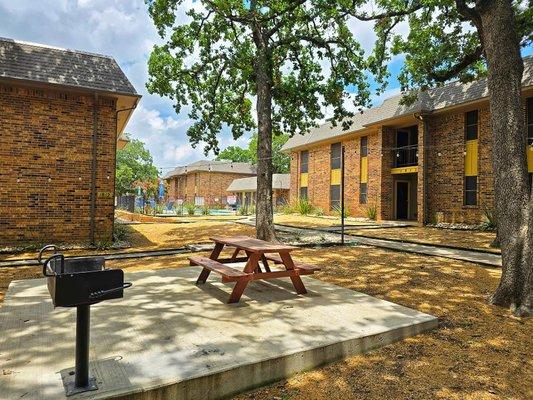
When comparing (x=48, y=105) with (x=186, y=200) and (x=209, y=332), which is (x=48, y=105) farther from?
(x=186, y=200)

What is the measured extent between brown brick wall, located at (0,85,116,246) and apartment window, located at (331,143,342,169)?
60.4 ft

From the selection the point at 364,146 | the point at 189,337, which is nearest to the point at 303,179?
the point at 364,146

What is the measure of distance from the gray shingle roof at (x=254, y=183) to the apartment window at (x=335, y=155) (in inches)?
467

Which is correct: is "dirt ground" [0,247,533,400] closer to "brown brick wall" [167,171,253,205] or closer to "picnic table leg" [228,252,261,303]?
"picnic table leg" [228,252,261,303]

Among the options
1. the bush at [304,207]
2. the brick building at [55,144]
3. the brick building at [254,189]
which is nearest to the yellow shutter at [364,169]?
the bush at [304,207]

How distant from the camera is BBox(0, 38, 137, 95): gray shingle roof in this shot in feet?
31.8

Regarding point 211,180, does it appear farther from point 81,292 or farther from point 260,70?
point 81,292

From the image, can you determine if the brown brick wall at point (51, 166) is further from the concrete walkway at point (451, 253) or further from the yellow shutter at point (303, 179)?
the yellow shutter at point (303, 179)

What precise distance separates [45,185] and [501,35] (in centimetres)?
1053

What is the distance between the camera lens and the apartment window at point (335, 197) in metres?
26.3

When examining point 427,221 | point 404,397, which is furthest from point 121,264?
point 427,221

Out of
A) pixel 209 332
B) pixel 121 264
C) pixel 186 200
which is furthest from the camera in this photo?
pixel 186 200

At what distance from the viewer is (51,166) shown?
998 cm

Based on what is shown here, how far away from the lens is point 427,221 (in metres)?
18.8
